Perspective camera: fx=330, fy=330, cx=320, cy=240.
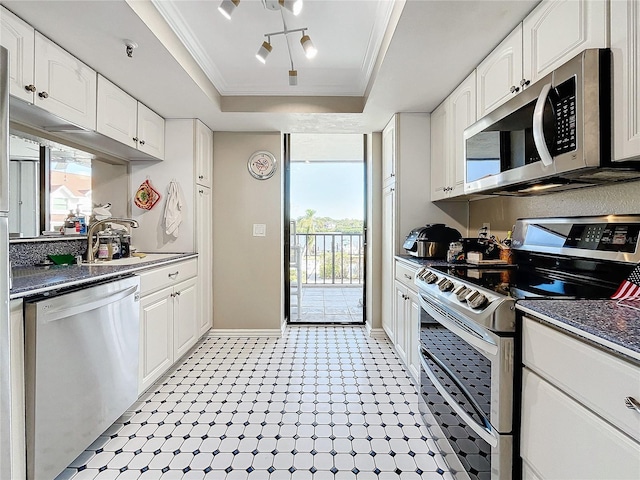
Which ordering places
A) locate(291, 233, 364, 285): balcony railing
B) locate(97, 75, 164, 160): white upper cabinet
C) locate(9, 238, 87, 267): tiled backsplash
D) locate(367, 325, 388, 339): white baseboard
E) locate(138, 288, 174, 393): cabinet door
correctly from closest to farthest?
locate(9, 238, 87, 267): tiled backsplash
locate(138, 288, 174, 393): cabinet door
locate(97, 75, 164, 160): white upper cabinet
locate(367, 325, 388, 339): white baseboard
locate(291, 233, 364, 285): balcony railing

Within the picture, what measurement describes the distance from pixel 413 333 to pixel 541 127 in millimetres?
1503

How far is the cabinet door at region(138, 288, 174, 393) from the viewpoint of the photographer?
2084 millimetres

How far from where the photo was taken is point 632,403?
2.24 feet

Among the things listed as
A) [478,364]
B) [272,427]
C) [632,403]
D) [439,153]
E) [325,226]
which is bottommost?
[272,427]

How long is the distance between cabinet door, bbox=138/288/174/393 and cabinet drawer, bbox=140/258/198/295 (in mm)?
51

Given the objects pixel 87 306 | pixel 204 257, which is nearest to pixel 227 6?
pixel 87 306

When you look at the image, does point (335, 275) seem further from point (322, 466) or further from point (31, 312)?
point (31, 312)

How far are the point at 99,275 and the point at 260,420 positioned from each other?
1189 millimetres

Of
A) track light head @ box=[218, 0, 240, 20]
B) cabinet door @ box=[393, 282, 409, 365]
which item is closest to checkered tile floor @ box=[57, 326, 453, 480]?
cabinet door @ box=[393, 282, 409, 365]

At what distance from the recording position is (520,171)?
60.2 inches

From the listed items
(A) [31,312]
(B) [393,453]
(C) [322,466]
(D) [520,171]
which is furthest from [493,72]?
(A) [31,312]

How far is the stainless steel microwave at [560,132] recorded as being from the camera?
1.13 m

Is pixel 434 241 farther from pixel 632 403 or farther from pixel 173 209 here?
pixel 173 209

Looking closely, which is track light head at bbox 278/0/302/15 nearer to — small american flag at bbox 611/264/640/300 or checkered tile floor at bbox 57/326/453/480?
small american flag at bbox 611/264/640/300
